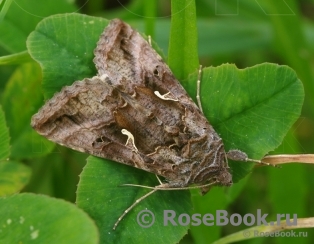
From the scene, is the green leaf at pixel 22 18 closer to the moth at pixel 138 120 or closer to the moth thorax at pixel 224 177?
the moth at pixel 138 120

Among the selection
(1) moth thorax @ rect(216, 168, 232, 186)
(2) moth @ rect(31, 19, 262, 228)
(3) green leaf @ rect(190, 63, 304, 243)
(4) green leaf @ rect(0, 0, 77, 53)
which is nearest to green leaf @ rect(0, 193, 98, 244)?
(2) moth @ rect(31, 19, 262, 228)

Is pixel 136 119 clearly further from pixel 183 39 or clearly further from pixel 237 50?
pixel 237 50

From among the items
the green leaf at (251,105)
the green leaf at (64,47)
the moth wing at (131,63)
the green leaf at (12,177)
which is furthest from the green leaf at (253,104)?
the green leaf at (12,177)

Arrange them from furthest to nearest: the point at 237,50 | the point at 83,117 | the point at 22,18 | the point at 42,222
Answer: the point at 237,50, the point at 22,18, the point at 83,117, the point at 42,222

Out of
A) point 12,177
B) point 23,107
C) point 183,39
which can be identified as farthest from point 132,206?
point 23,107

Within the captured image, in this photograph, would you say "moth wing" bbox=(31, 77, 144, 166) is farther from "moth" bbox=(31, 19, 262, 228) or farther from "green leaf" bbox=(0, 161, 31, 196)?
"green leaf" bbox=(0, 161, 31, 196)
